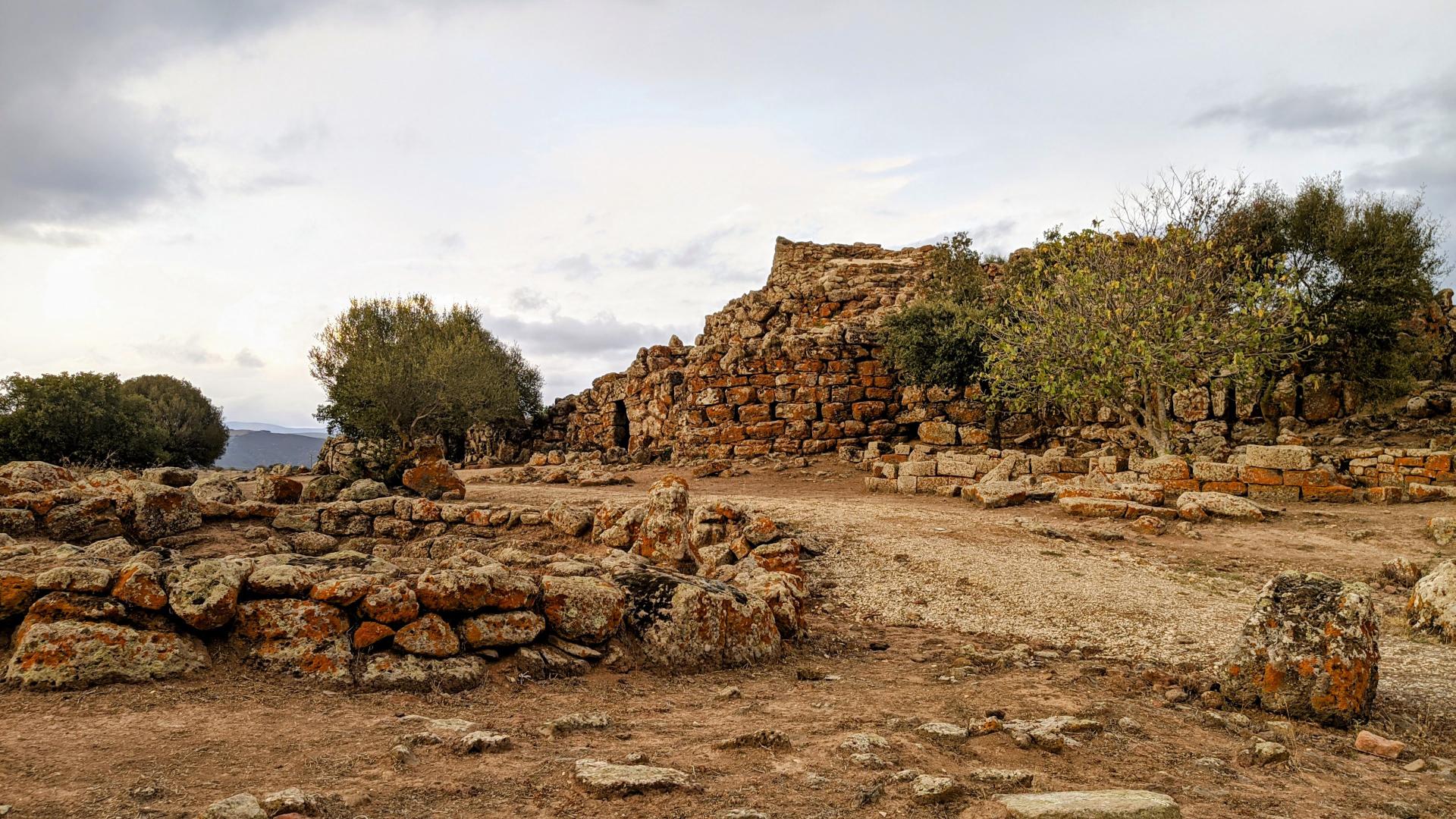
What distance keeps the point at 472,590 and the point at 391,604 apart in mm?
576

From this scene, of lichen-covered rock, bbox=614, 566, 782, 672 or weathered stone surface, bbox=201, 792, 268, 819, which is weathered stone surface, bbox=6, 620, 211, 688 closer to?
weathered stone surface, bbox=201, 792, 268, 819

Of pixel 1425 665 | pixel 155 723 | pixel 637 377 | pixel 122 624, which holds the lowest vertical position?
pixel 1425 665

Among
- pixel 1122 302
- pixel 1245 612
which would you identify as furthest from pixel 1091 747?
pixel 1122 302

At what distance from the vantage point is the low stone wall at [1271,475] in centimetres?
1434

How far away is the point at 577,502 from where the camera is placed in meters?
13.3

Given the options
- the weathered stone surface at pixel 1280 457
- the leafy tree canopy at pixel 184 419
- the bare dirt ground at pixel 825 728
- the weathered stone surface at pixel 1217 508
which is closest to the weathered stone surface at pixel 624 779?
the bare dirt ground at pixel 825 728

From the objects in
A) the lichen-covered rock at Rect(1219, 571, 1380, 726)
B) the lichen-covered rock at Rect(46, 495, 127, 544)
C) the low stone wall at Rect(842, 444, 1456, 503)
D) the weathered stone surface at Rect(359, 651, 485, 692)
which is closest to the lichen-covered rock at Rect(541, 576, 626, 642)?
the weathered stone surface at Rect(359, 651, 485, 692)

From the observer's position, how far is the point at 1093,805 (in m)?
3.34

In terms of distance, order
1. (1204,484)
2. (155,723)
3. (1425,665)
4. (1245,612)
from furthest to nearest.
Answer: (1204,484)
(1245,612)
(1425,665)
(155,723)

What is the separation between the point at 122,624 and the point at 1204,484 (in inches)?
636

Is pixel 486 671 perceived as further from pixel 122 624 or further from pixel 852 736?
pixel 852 736

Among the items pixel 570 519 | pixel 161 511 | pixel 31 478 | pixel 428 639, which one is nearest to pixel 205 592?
pixel 428 639

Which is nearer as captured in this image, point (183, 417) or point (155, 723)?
point (155, 723)

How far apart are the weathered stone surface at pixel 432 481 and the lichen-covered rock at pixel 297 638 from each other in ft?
26.6
